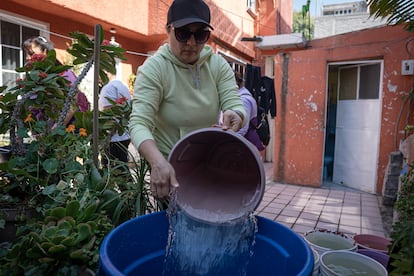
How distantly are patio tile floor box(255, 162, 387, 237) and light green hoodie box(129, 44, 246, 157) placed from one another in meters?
2.12

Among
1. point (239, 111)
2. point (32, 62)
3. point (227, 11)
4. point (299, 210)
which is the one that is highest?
point (227, 11)

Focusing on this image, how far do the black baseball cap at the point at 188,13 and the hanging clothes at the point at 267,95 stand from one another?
4195 mm

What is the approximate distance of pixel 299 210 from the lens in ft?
13.0

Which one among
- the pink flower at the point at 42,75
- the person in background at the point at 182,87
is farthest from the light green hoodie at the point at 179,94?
the pink flower at the point at 42,75

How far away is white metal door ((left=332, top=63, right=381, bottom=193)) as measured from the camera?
4.80m

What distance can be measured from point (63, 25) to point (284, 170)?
4372 millimetres

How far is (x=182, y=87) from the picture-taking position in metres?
1.56

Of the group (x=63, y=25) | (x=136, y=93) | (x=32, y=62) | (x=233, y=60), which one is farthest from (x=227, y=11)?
(x=136, y=93)

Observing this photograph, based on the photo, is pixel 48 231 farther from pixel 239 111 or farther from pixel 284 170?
pixel 284 170

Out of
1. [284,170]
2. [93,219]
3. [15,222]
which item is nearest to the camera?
[93,219]

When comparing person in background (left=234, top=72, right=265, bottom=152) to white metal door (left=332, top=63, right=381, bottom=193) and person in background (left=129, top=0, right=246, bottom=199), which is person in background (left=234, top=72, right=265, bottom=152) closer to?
person in background (left=129, top=0, right=246, bottom=199)

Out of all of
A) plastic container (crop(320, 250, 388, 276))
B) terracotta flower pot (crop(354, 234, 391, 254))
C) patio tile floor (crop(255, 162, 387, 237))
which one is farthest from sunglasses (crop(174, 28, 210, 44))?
patio tile floor (crop(255, 162, 387, 237))

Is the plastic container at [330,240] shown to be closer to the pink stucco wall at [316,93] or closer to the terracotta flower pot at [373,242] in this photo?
the terracotta flower pot at [373,242]

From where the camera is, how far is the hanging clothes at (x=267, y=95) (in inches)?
218
